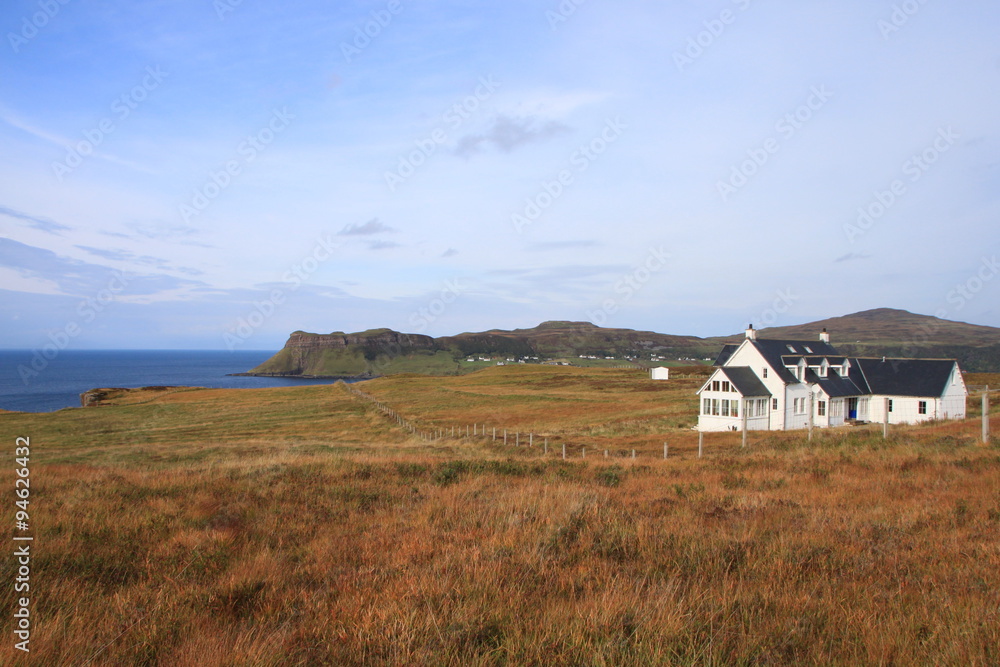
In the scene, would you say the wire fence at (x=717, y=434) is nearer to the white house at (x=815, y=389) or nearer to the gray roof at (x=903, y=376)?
the white house at (x=815, y=389)

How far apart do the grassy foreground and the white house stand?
32251 millimetres

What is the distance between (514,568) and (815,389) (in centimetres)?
5027

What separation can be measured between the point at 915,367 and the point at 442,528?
58.2 metres

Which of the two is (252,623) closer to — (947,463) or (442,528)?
(442,528)

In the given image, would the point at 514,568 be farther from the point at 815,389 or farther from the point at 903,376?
the point at 903,376

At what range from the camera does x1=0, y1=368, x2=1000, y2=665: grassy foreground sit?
3.87 m

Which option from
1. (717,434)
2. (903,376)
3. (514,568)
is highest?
(903,376)

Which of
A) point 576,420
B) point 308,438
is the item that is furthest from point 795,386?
point 308,438

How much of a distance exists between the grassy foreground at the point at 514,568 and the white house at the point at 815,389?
32.3 m

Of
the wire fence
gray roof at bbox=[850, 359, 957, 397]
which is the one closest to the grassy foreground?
the wire fence

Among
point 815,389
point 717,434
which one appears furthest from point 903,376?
point 717,434

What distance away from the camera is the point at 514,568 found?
5254mm

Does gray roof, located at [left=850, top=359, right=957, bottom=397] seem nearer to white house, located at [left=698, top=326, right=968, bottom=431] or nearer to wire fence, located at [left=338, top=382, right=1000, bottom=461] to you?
white house, located at [left=698, top=326, right=968, bottom=431]

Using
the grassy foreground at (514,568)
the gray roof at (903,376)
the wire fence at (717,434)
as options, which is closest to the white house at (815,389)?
the gray roof at (903,376)
